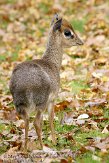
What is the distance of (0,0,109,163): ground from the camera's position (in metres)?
7.00

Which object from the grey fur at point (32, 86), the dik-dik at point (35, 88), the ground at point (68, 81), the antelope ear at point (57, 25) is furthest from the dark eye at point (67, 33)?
the ground at point (68, 81)

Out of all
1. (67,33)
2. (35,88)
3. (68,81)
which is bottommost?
(68,81)

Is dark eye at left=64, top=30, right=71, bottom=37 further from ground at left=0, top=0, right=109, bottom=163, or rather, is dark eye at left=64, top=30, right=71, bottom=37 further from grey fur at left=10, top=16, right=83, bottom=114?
ground at left=0, top=0, right=109, bottom=163

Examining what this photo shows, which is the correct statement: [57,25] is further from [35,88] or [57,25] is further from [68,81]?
[68,81]

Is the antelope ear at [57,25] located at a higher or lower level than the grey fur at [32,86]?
higher

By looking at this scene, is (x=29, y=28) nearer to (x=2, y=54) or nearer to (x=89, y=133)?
(x=2, y=54)

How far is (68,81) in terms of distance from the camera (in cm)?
1101

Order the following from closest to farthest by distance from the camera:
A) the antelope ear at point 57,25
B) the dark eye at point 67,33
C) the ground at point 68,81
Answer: the ground at point 68,81
the antelope ear at point 57,25
the dark eye at point 67,33

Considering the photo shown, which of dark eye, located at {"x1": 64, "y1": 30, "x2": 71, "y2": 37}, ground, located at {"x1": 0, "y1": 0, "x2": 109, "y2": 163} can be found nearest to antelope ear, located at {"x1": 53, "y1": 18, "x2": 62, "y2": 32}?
dark eye, located at {"x1": 64, "y1": 30, "x2": 71, "y2": 37}

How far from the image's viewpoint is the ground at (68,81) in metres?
7.00

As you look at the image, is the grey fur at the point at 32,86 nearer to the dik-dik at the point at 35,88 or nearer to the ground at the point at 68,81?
the dik-dik at the point at 35,88

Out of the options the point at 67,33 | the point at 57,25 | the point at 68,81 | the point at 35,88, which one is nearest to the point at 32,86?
the point at 35,88

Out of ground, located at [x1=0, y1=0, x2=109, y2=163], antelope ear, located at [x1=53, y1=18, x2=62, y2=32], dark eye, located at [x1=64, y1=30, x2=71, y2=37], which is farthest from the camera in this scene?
dark eye, located at [x1=64, y1=30, x2=71, y2=37]

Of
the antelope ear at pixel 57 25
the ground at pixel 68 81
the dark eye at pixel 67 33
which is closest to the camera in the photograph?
the ground at pixel 68 81
